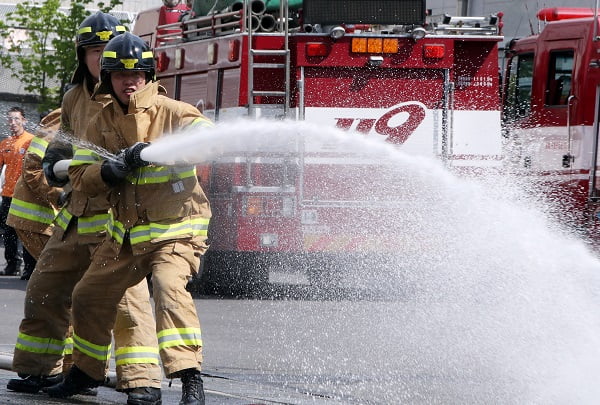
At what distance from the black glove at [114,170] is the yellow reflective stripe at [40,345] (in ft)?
3.25

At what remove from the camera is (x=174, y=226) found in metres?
5.57

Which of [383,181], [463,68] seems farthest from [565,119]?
[383,181]

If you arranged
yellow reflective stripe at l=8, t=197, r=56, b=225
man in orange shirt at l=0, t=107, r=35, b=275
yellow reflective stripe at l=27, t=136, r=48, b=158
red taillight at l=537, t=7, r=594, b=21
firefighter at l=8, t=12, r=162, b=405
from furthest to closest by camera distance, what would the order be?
red taillight at l=537, t=7, r=594, b=21 < man in orange shirt at l=0, t=107, r=35, b=275 < yellow reflective stripe at l=8, t=197, r=56, b=225 < yellow reflective stripe at l=27, t=136, r=48, b=158 < firefighter at l=8, t=12, r=162, b=405

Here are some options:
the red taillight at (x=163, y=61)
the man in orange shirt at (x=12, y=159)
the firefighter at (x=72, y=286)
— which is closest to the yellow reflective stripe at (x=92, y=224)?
the firefighter at (x=72, y=286)

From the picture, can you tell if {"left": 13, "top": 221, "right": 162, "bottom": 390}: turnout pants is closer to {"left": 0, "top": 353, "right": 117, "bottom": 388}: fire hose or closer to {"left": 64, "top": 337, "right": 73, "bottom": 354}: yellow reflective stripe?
{"left": 64, "top": 337, "right": 73, "bottom": 354}: yellow reflective stripe

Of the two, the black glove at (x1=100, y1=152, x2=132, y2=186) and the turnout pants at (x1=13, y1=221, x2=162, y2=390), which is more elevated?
the black glove at (x1=100, y1=152, x2=132, y2=186)

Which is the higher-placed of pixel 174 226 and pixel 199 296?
pixel 174 226

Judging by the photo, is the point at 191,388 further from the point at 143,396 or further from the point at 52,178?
the point at 52,178

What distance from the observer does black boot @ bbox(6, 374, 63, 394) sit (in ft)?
19.9

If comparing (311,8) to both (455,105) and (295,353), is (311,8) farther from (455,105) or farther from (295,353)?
(295,353)

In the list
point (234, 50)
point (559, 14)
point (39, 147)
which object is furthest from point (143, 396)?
point (559, 14)


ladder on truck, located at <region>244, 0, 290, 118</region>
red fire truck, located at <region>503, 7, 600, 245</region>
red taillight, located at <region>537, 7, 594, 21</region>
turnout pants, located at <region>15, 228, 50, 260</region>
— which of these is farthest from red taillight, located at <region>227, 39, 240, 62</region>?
turnout pants, located at <region>15, 228, 50, 260</region>

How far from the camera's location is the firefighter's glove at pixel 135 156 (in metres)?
5.45

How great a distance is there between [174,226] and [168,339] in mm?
533
